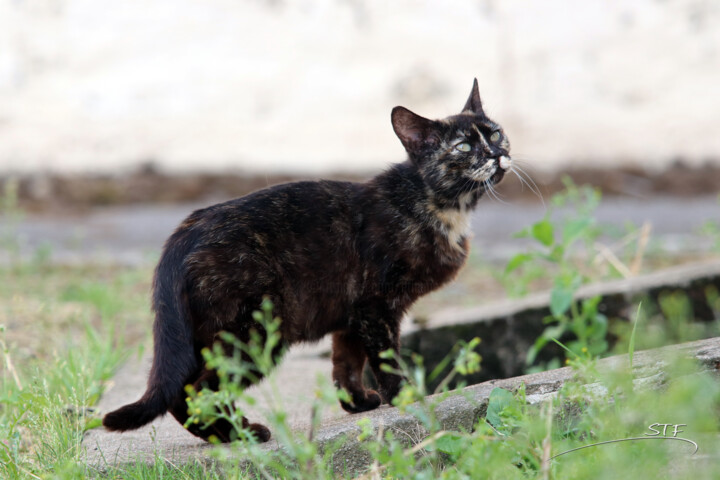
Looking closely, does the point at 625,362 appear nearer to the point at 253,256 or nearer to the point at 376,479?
the point at 376,479

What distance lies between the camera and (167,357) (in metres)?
2.33

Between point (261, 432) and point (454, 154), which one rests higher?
point (454, 154)

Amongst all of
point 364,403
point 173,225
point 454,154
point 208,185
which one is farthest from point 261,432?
point 208,185

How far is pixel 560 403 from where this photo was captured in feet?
6.66

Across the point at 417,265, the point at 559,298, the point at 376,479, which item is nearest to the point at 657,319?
the point at 559,298

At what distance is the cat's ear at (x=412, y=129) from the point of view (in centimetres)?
303

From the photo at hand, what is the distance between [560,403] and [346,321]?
3.26 ft

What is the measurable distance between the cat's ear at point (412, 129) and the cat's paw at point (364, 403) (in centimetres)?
102

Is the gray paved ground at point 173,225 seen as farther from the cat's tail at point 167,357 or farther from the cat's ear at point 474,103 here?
the cat's tail at point 167,357

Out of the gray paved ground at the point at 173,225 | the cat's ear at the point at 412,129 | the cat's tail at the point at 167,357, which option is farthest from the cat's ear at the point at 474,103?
the gray paved ground at the point at 173,225

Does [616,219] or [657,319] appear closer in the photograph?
[657,319]

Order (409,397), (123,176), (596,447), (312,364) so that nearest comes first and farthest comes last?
(409,397), (596,447), (312,364), (123,176)

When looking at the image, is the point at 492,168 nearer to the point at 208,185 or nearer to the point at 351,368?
the point at 351,368

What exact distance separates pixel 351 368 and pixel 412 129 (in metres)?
1.01
